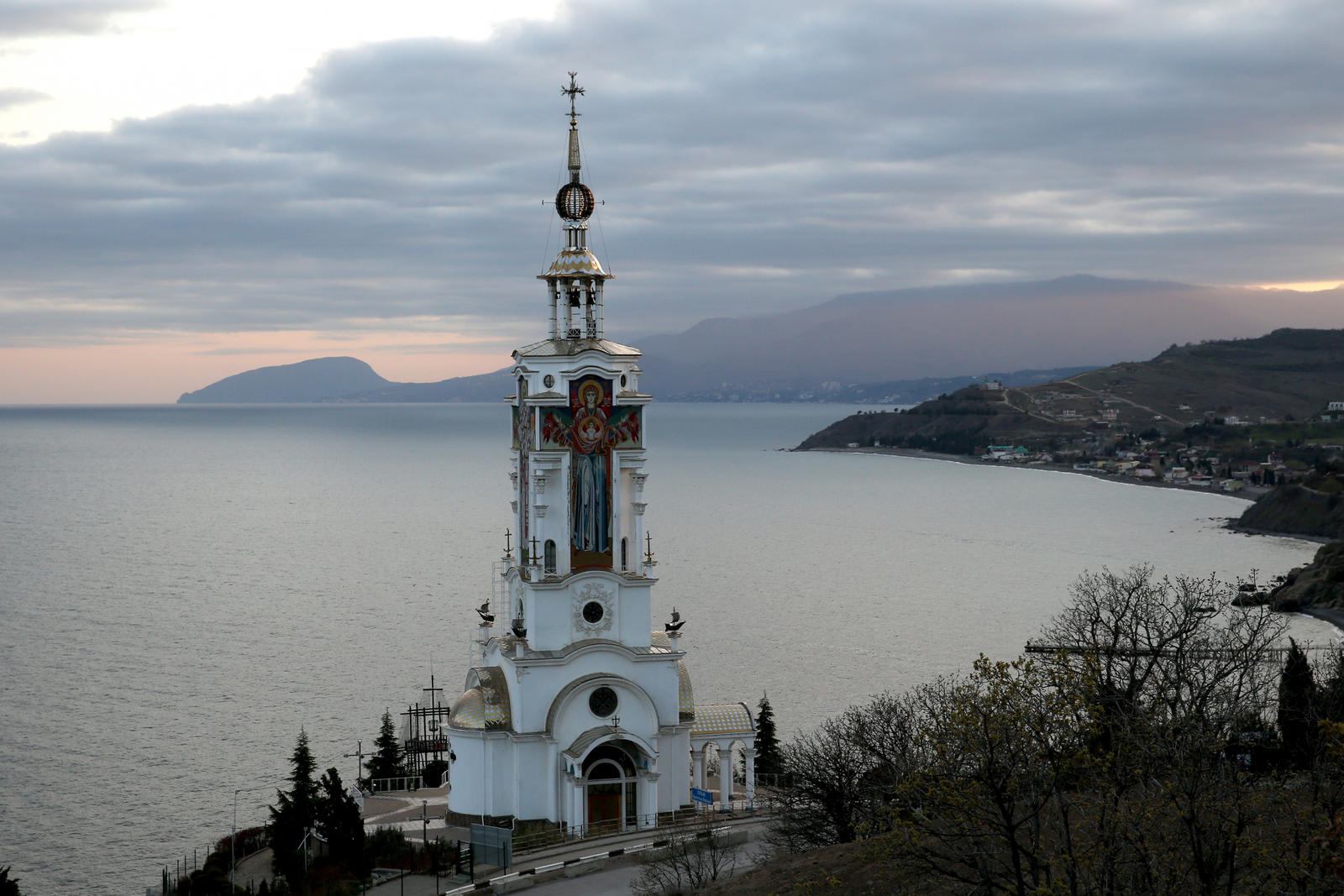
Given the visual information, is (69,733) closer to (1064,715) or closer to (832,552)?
(1064,715)

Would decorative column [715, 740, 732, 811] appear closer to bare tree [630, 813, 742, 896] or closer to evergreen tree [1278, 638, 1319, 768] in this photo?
bare tree [630, 813, 742, 896]

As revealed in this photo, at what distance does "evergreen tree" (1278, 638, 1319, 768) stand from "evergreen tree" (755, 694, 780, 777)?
1715cm

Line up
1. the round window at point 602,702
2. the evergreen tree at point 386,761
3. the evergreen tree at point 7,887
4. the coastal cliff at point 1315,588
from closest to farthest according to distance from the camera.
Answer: the evergreen tree at point 7,887, the round window at point 602,702, the evergreen tree at point 386,761, the coastal cliff at point 1315,588

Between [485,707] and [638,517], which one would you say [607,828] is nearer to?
[485,707]

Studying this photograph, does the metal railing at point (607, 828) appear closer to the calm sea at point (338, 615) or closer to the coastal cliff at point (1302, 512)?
the calm sea at point (338, 615)

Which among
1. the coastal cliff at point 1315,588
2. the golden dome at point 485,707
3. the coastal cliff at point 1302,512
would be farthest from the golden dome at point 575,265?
the coastal cliff at point 1302,512

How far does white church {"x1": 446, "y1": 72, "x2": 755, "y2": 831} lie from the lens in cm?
3778

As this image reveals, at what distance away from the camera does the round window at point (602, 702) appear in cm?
3791

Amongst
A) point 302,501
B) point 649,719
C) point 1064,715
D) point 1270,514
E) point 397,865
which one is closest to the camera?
point 1064,715

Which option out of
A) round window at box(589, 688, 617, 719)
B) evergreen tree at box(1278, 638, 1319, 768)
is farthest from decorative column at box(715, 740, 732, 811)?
evergreen tree at box(1278, 638, 1319, 768)

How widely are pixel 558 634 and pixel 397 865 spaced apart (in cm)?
779

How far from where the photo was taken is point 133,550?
126188 mm

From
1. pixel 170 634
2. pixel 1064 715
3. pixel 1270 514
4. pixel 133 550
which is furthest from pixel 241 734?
pixel 1270 514

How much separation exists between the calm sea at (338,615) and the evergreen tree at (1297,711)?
2763 centimetres
